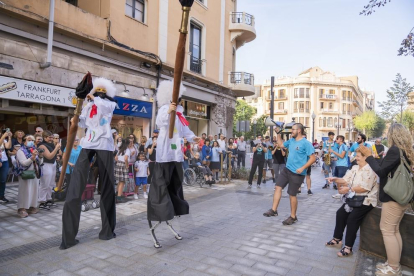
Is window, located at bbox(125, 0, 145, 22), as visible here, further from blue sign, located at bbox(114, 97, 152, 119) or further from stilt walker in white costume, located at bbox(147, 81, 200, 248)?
stilt walker in white costume, located at bbox(147, 81, 200, 248)

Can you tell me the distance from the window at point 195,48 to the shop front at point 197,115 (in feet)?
6.39

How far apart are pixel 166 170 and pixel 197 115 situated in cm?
1380

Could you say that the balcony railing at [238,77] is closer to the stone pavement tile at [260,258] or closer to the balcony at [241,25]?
the balcony at [241,25]

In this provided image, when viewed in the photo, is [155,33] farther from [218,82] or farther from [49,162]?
[49,162]

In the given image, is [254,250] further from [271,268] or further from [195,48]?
[195,48]

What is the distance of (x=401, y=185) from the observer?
337 cm

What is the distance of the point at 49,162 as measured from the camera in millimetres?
6559

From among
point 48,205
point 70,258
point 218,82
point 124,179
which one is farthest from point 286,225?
point 218,82

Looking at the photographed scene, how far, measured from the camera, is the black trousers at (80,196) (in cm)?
413

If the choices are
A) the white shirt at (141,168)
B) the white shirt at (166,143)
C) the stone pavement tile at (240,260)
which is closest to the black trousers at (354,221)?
the stone pavement tile at (240,260)

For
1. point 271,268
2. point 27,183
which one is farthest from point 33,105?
point 271,268

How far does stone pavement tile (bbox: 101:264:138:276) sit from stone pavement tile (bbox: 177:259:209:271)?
1.97 feet

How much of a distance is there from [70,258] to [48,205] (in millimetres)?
3269

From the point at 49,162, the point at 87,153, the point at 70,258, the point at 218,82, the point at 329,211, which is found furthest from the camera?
the point at 218,82
